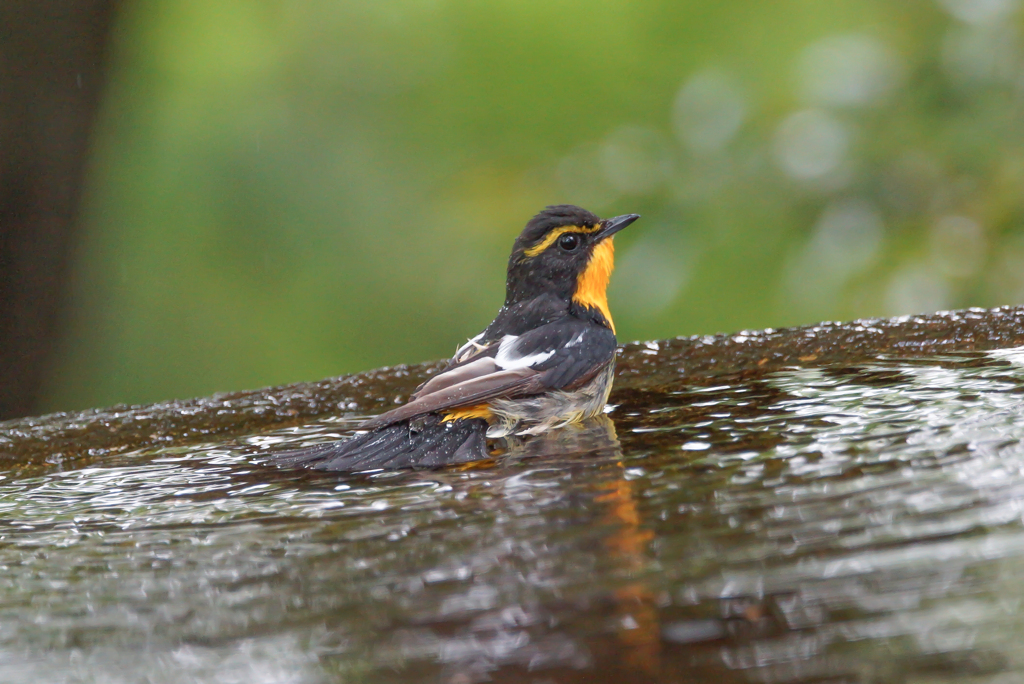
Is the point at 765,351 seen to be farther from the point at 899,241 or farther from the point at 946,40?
the point at 946,40

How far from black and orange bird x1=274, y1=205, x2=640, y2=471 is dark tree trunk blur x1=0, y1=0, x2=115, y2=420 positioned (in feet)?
10.2

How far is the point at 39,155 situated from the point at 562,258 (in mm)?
3412

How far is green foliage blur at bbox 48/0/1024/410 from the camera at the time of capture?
15.2ft

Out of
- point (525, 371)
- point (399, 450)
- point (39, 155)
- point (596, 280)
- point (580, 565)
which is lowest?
point (580, 565)

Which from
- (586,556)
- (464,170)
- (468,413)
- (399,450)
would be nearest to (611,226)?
(468,413)

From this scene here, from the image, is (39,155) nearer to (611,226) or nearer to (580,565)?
(611,226)

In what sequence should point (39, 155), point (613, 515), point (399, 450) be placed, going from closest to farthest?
point (613, 515) < point (399, 450) < point (39, 155)

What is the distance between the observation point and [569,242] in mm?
3568

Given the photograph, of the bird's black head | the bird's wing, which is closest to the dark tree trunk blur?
the bird's black head

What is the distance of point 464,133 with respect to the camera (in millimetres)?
8883

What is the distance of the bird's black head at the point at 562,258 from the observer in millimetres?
3543

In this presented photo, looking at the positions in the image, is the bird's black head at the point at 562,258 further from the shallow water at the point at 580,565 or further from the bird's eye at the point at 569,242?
the shallow water at the point at 580,565

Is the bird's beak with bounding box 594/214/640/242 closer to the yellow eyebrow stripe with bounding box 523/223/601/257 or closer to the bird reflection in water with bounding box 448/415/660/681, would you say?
the yellow eyebrow stripe with bounding box 523/223/601/257

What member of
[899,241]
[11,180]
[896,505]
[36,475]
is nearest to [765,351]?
[899,241]
